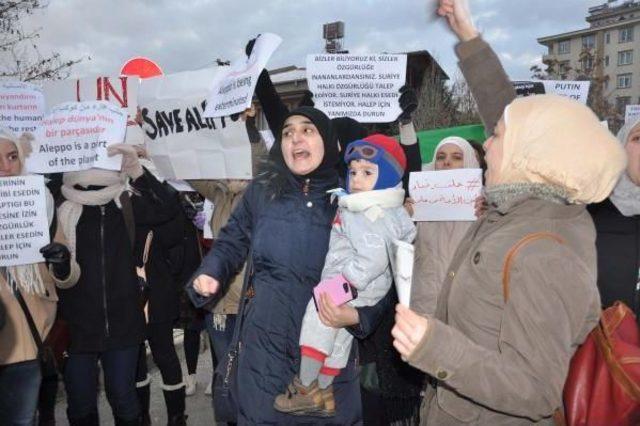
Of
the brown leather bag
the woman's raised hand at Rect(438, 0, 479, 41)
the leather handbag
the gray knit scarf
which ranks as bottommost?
the leather handbag

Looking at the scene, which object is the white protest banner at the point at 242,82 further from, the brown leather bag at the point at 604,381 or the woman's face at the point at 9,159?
the brown leather bag at the point at 604,381

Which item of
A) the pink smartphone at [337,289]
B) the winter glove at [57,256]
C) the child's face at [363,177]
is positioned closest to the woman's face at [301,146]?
the child's face at [363,177]

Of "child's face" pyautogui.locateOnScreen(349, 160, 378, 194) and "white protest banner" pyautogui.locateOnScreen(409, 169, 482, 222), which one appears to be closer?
"child's face" pyautogui.locateOnScreen(349, 160, 378, 194)

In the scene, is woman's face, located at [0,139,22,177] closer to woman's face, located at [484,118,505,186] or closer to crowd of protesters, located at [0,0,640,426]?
crowd of protesters, located at [0,0,640,426]

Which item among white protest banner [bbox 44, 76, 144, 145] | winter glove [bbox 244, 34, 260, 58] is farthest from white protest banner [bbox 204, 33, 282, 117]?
white protest banner [bbox 44, 76, 144, 145]

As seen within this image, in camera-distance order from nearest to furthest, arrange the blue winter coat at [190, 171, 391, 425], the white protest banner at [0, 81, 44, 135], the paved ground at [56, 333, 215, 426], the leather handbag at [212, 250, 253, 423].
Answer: the blue winter coat at [190, 171, 391, 425]
the leather handbag at [212, 250, 253, 423]
the white protest banner at [0, 81, 44, 135]
the paved ground at [56, 333, 215, 426]

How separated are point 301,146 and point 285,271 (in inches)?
23.3

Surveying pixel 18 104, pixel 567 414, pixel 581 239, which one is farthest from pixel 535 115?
pixel 18 104

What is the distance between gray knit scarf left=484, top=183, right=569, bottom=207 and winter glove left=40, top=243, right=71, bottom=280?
236 centimetres

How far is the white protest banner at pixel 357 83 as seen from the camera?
4.05 meters

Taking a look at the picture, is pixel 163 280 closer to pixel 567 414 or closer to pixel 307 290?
pixel 307 290

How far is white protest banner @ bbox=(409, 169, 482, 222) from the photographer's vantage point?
337 centimetres

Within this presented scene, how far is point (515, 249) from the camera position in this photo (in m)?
1.49

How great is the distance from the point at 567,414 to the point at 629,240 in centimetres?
111
